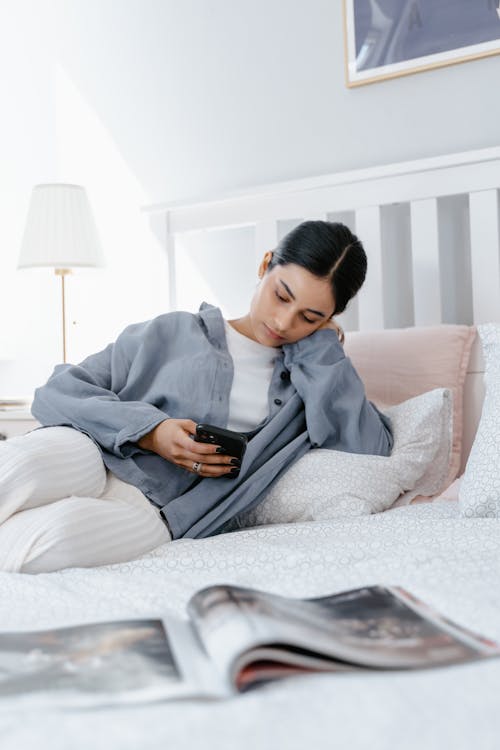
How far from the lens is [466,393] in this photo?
5.43 feet

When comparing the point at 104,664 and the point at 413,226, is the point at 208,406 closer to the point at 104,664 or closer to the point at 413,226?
the point at 413,226

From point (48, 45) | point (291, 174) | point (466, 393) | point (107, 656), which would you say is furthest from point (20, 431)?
point (107, 656)

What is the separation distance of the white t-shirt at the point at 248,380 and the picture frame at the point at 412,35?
0.73m

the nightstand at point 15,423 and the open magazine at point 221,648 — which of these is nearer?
the open magazine at point 221,648

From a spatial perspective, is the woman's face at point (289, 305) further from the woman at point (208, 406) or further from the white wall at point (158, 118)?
the white wall at point (158, 118)

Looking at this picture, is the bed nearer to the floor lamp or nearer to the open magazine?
the open magazine

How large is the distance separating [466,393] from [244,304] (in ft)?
2.19

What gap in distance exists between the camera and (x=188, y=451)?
125cm

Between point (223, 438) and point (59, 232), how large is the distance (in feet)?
3.63

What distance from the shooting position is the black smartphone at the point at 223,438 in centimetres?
120

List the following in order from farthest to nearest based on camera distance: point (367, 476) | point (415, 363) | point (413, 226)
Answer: point (413, 226) < point (415, 363) < point (367, 476)

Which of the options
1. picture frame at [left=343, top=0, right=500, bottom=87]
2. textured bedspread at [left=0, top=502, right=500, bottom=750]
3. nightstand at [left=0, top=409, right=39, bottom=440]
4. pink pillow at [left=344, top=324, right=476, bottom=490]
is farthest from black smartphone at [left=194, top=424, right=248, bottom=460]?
picture frame at [left=343, top=0, right=500, bottom=87]

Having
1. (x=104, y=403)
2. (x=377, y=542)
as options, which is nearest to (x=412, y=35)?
(x=104, y=403)

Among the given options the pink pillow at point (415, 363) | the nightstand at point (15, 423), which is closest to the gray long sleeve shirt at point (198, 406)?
the pink pillow at point (415, 363)
